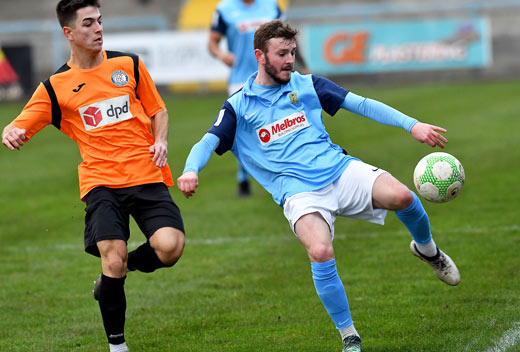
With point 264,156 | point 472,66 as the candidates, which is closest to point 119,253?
point 264,156

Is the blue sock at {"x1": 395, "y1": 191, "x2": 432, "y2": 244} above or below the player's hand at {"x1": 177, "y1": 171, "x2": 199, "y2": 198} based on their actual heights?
below

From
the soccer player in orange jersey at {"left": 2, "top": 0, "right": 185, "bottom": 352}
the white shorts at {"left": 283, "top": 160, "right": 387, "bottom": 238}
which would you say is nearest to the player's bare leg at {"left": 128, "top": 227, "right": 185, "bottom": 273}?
the soccer player in orange jersey at {"left": 2, "top": 0, "right": 185, "bottom": 352}

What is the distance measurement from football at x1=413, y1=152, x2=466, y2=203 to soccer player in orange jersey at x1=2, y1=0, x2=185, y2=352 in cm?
154

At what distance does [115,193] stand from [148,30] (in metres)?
24.9

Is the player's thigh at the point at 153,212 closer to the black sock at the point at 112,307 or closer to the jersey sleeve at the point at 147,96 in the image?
the black sock at the point at 112,307

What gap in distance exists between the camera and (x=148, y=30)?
29672 millimetres

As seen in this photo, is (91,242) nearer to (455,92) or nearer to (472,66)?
(455,92)

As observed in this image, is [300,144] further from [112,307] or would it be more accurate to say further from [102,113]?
[112,307]

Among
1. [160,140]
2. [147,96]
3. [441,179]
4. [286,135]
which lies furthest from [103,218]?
[441,179]


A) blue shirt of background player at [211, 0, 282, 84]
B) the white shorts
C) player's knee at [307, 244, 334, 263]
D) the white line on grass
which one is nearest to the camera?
the white line on grass

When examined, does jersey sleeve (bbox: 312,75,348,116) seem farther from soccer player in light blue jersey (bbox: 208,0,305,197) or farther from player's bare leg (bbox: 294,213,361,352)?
soccer player in light blue jersey (bbox: 208,0,305,197)

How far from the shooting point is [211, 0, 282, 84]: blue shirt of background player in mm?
10234

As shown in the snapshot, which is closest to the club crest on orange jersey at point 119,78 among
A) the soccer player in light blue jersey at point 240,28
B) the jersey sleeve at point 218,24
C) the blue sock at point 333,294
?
the blue sock at point 333,294

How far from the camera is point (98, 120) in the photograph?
547 centimetres
